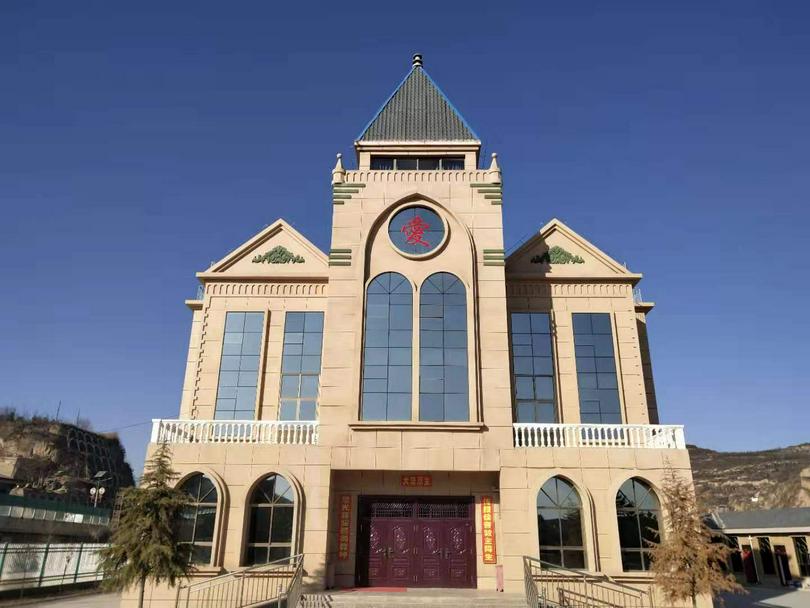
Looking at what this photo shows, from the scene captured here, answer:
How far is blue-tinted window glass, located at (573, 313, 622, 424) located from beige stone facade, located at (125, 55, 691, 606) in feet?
0.75

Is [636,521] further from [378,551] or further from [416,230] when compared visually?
[416,230]

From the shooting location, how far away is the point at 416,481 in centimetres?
1831

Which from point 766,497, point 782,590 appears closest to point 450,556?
point 782,590

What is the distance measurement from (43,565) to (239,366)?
10363 mm

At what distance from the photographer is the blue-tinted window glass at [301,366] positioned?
68.3ft

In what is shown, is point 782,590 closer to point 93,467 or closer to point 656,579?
point 656,579

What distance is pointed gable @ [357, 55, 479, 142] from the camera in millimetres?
22172

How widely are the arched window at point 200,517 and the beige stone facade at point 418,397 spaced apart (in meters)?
0.25

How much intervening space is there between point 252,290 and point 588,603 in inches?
591

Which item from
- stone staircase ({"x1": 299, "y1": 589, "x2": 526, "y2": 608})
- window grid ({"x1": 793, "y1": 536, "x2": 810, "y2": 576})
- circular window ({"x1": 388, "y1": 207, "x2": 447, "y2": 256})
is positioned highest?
circular window ({"x1": 388, "y1": 207, "x2": 447, "y2": 256})

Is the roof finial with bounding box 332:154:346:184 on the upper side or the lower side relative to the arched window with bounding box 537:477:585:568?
upper

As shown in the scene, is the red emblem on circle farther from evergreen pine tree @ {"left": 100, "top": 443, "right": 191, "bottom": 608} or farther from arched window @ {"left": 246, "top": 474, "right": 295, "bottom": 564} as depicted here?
evergreen pine tree @ {"left": 100, "top": 443, "right": 191, "bottom": 608}

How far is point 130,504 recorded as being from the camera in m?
13.8

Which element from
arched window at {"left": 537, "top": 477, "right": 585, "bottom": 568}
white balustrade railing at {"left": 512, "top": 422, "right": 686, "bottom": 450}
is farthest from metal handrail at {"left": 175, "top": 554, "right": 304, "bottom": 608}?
white balustrade railing at {"left": 512, "top": 422, "right": 686, "bottom": 450}
